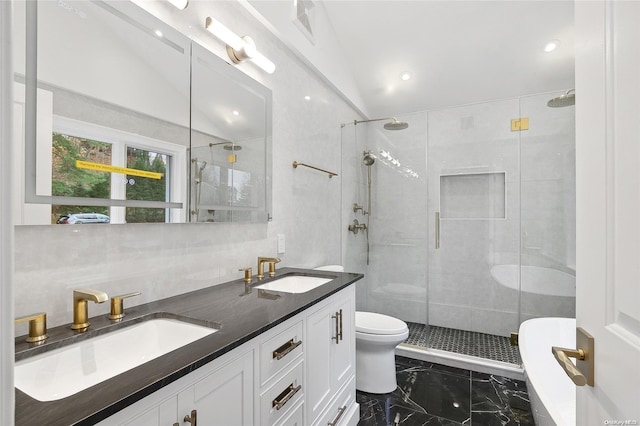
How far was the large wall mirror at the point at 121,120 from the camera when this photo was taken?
985 mm

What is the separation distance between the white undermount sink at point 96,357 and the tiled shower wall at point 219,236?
15 cm

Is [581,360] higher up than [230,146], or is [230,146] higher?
Result: [230,146]

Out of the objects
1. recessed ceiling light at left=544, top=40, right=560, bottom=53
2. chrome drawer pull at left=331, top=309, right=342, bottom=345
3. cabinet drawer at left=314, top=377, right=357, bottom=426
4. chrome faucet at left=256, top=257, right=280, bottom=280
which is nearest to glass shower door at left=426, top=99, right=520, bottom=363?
recessed ceiling light at left=544, top=40, right=560, bottom=53

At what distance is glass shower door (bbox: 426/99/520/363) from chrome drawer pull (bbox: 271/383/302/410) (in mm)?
2108

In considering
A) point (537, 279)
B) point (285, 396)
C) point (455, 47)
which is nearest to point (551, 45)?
point (455, 47)

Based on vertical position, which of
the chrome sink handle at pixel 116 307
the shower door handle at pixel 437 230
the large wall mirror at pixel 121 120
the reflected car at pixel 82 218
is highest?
the large wall mirror at pixel 121 120

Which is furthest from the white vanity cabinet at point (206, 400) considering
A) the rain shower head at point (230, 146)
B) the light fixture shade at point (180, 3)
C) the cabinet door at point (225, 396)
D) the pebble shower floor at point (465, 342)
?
the pebble shower floor at point (465, 342)

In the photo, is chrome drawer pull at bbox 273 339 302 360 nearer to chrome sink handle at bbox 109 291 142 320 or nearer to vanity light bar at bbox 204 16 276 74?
chrome sink handle at bbox 109 291 142 320

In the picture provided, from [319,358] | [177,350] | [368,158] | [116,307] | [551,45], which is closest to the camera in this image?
[177,350]

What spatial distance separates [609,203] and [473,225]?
297 cm

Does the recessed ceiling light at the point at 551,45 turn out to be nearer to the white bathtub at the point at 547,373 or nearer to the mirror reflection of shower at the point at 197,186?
the white bathtub at the point at 547,373

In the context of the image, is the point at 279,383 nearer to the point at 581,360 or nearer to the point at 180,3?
the point at 581,360

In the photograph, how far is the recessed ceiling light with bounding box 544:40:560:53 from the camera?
2.65m

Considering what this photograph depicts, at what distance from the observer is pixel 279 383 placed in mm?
1198
